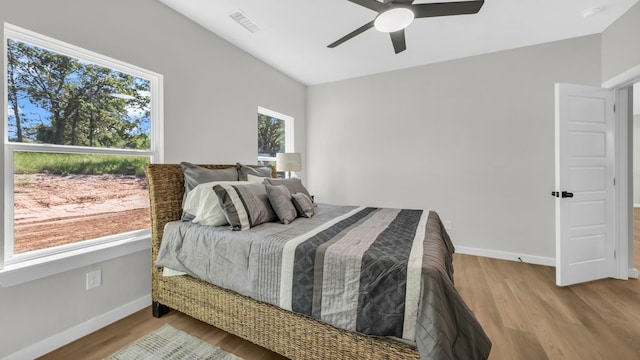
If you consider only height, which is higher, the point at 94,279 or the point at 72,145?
the point at 72,145

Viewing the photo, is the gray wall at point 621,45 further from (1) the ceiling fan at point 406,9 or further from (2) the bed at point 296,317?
(2) the bed at point 296,317

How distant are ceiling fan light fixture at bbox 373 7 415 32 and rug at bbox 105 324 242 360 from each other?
8.25 ft

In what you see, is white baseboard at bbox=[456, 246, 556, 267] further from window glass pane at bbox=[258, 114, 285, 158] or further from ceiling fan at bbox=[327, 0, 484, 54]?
window glass pane at bbox=[258, 114, 285, 158]

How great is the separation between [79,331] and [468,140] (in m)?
4.39

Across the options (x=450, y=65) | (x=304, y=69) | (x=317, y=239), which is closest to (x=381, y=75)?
(x=450, y=65)

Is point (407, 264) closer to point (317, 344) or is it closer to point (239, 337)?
point (317, 344)

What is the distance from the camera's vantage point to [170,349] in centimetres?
161

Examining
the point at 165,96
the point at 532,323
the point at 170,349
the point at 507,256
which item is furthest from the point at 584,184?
the point at 165,96

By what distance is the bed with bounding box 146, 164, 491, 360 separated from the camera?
103 centimetres

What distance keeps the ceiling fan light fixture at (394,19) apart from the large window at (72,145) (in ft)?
6.60

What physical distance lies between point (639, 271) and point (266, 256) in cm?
406

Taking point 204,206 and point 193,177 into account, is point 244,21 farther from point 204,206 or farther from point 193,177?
point 204,206

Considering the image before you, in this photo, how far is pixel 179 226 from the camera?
6.21ft

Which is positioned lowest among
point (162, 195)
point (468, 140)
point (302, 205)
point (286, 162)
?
point (302, 205)
